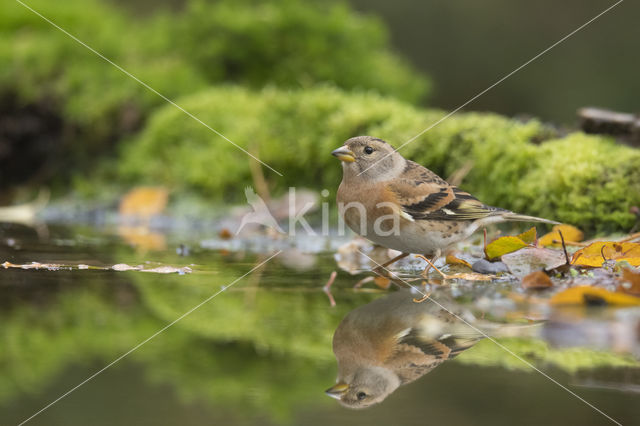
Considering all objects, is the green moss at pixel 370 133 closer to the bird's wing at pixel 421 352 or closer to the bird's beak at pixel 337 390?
the bird's wing at pixel 421 352

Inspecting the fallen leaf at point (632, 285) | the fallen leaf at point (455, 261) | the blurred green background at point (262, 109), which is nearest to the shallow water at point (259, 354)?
the fallen leaf at point (632, 285)

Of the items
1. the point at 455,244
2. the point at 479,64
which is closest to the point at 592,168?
the point at 455,244

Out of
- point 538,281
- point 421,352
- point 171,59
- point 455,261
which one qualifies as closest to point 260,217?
point 455,261

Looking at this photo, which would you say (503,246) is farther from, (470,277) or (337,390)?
(337,390)

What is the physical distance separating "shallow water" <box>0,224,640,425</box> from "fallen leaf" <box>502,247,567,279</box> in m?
A: 0.28

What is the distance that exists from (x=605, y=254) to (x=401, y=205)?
1.16 metres

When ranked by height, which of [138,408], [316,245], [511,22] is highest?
[511,22]

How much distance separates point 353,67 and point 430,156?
10.5ft

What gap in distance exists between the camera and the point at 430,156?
598 centimetres

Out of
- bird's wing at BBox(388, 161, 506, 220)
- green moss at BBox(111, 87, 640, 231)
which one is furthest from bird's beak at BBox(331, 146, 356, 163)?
green moss at BBox(111, 87, 640, 231)

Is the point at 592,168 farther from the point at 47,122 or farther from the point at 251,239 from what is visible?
the point at 47,122

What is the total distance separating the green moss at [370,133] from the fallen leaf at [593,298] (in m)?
2.08

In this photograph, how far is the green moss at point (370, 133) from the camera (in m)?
4.88

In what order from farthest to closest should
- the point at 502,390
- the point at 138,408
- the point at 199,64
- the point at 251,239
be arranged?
1. the point at 199,64
2. the point at 251,239
3. the point at 502,390
4. the point at 138,408
